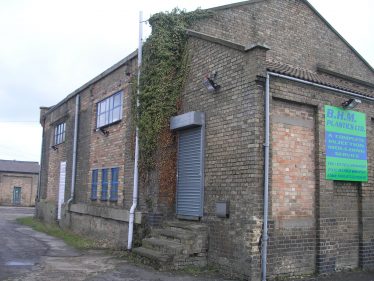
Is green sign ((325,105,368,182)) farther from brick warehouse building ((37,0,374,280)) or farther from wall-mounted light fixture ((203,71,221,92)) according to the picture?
wall-mounted light fixture ((203,71,221,92))

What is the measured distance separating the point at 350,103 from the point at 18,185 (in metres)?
46.0

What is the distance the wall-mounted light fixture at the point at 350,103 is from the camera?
10094 millimetres

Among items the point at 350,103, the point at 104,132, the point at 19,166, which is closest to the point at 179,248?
the point at 350,103

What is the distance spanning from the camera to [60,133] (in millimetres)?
21016

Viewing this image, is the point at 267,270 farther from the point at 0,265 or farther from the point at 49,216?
the point at 49,216

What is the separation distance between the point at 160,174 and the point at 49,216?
11.7 meters

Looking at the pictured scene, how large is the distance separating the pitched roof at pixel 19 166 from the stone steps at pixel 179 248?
43265mm

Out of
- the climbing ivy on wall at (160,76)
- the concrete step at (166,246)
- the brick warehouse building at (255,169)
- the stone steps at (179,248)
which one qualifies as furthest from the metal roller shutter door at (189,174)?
the concrete step at (166,246)

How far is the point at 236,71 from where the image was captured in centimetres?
938

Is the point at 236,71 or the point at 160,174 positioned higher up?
the point at 236,71

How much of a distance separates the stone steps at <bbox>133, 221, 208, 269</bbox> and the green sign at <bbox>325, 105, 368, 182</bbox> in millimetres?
3229

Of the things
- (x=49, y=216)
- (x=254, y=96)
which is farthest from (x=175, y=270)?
(x=49, y=216)

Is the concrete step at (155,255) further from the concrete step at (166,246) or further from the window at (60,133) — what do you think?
the window at (60,133)

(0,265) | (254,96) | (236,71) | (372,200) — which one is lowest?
(0,265)
